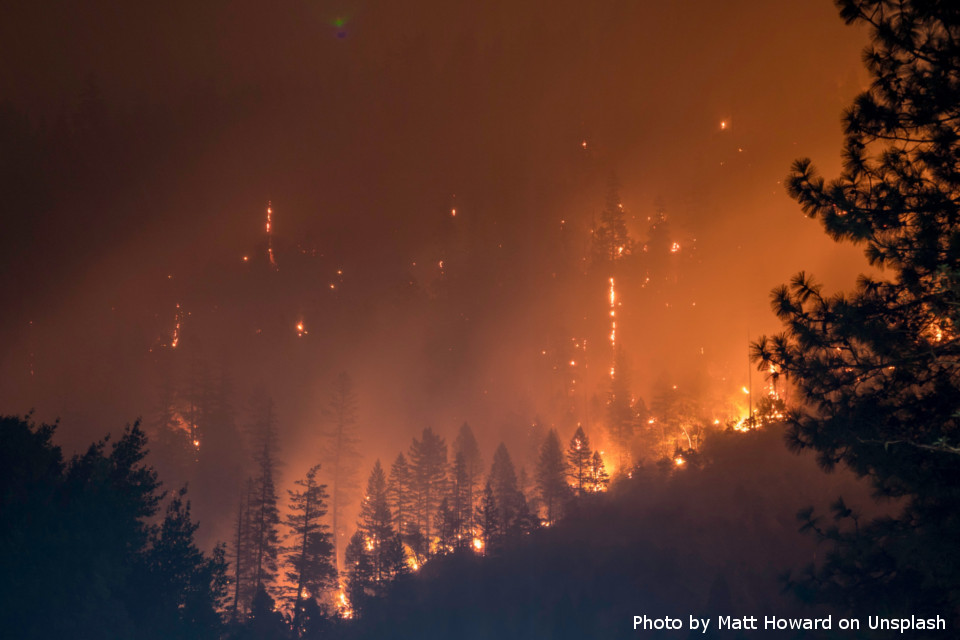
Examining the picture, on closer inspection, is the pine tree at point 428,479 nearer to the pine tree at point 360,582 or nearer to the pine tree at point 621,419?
the pine tree at point 360,582

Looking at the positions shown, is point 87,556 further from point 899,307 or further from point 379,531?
point 899,307

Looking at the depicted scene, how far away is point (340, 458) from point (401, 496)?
2307cm

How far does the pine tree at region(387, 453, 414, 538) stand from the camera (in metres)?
49.2

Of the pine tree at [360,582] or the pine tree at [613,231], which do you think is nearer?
the pine tree at [360,582]

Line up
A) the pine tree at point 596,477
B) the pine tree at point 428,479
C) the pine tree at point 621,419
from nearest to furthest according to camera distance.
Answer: the pine tree at point 596,477
the pine tree at point 428,479
the pine tree at point 621,419

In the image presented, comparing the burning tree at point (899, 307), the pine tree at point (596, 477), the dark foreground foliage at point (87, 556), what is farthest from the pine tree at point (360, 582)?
the burning tree at point (899, 307)

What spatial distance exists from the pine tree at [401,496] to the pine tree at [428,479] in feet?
2.54

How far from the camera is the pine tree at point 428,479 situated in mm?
49469

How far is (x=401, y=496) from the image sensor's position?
49719 mm

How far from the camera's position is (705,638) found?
2144 centimetres

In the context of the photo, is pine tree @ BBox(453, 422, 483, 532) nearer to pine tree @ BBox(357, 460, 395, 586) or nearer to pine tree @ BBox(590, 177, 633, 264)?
pine tree @ BBox(357, 460, 395, 586)

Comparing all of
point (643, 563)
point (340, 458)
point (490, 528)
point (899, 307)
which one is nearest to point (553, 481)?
point (490, 528)

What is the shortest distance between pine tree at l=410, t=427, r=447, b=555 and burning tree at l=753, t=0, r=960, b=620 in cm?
4393

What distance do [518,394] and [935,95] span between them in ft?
322
